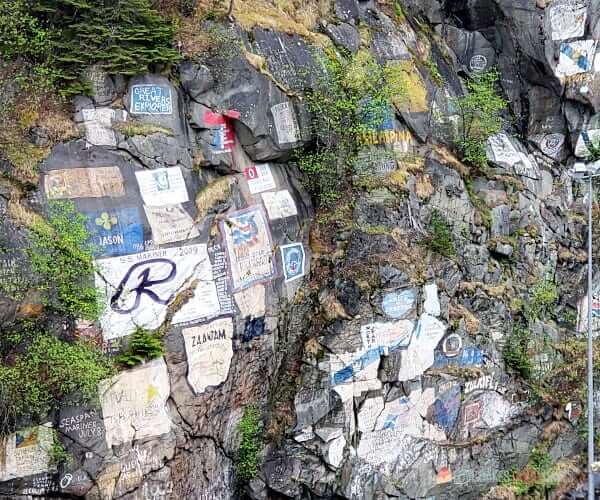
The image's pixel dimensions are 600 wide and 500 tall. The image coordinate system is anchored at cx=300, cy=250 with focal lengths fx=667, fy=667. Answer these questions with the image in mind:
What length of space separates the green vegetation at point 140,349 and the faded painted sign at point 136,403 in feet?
0.49

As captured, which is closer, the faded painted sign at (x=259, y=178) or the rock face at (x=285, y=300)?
the rock face at (x=285, y=300)

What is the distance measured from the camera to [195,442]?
11711mm

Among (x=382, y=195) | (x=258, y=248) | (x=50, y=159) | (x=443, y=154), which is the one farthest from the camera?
(x=443, y=154)

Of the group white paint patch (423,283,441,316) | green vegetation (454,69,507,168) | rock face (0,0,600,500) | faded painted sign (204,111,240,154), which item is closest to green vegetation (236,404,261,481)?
rock face (0,0,600,500)

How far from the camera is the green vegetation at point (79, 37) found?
1109cm

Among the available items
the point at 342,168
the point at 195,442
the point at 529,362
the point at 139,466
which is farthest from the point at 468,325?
the point at 139,466

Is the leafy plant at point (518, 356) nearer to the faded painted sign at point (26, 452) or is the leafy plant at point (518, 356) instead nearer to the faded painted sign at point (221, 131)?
the faded painted sign at point (221, 131)

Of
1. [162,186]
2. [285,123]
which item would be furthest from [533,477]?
[162,186]

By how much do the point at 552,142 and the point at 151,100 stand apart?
12.9 meters

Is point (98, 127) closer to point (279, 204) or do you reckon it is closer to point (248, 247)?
point (248, 247)

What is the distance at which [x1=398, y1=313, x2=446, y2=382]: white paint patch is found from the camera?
1324 cm

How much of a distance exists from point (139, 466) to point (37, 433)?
1823mm

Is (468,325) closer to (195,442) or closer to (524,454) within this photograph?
(524,454)

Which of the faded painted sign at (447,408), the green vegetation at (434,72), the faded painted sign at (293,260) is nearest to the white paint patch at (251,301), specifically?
the faded painted sign at (293,260)
